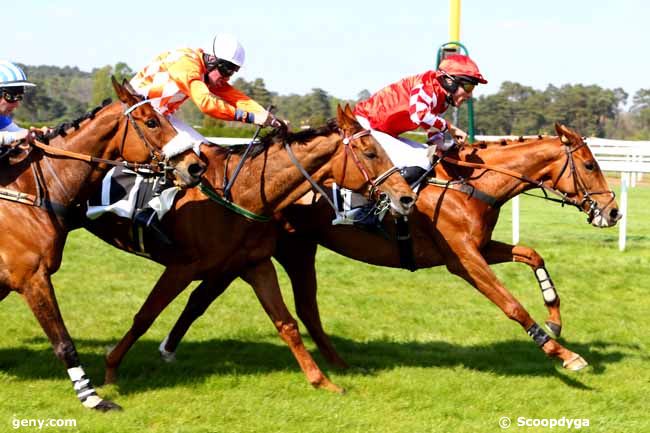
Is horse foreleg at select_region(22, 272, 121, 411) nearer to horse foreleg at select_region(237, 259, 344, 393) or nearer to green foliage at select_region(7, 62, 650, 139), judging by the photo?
horse foreleg at select_region(237, 259, 344, 393)

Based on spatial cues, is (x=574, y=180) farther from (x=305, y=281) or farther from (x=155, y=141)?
(x=155, y=141)

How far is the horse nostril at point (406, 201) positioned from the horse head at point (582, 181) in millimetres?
1749

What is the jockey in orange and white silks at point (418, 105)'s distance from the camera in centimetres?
569

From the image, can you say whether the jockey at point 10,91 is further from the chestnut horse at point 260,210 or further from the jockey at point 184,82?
the chestnut horse at point 260,210

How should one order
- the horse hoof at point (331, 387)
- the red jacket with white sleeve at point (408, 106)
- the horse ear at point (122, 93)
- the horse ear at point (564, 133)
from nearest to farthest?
the horse ear at point (122, 93) → the horse hoof at point (331, 387) → the red jacket with white sleeve at point (408, 106) → the horse ear at point (564, 133)

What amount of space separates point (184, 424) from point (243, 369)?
3.87 ft

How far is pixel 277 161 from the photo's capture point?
5059 mm

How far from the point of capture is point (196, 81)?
16.2 ft

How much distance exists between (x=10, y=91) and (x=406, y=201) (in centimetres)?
252

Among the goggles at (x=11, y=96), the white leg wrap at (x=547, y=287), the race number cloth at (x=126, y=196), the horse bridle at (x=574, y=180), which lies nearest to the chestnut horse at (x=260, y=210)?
the race number cloth at (x=126, y=196)

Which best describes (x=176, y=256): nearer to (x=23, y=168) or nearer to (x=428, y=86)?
(x=23, y=168)

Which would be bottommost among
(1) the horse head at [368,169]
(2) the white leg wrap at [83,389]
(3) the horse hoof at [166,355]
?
(3) the horse hoof at [166,355]

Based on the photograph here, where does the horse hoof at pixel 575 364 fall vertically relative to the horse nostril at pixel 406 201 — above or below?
below

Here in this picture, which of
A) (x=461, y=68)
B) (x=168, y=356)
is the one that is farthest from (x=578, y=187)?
(x=168, y=356)
